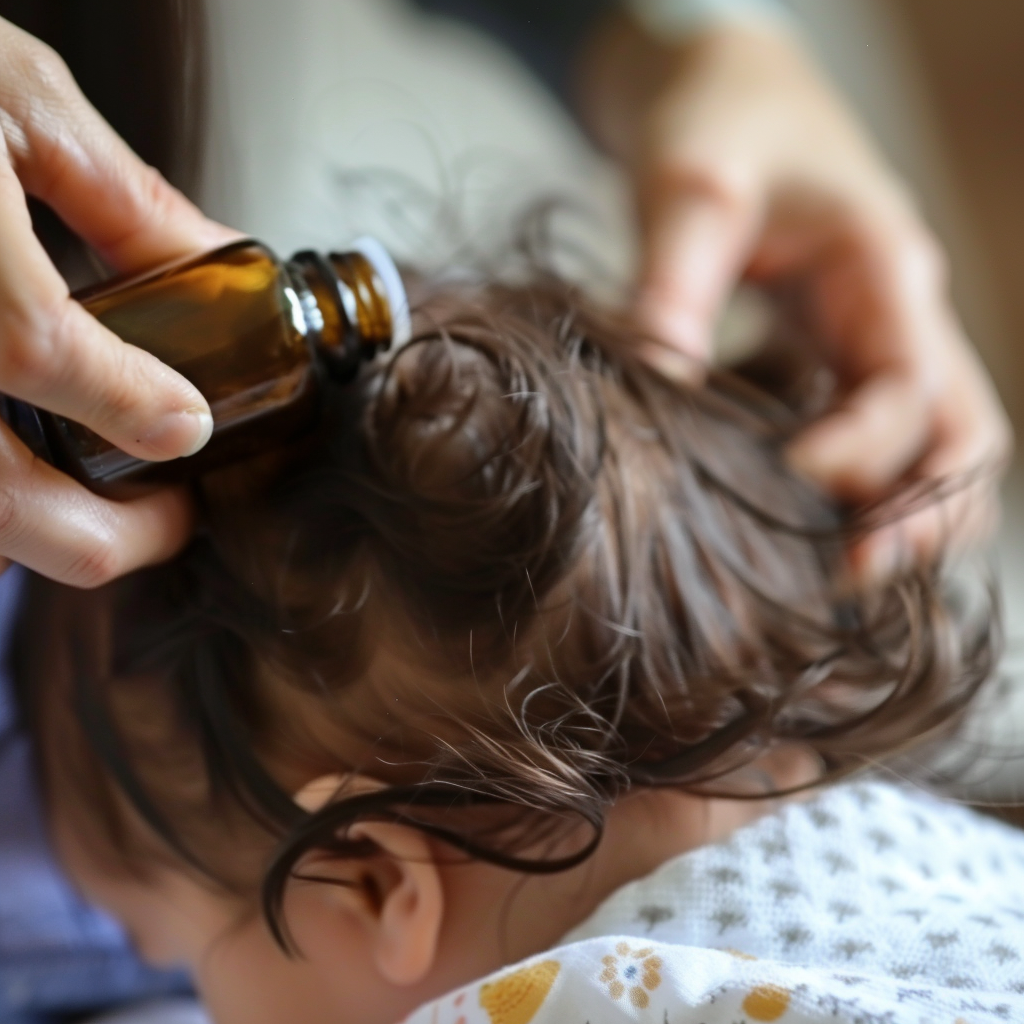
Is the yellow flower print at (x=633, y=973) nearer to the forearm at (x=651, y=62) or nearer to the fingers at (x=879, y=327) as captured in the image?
the fingers at (x=879, y=327)

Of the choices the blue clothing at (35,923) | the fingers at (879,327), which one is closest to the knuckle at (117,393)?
the blue clothing at (35,923)

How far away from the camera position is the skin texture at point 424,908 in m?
0.50

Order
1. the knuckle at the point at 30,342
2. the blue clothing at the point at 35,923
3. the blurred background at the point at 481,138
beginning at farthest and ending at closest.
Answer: the blurred background at the point at 481,138
the blue clothing at the point at 35,923
the knuckle at the point at 30,342

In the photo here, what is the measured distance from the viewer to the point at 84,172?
17.2 inches

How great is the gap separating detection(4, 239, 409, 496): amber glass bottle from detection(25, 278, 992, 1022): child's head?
55 millimetres

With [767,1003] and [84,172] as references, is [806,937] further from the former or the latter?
[84,172]

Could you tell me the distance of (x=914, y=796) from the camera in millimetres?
604

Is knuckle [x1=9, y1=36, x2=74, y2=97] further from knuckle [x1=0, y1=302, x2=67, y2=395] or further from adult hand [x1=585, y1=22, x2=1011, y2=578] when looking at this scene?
adult hand [x1=585, y1=22, x2=1011, y2=578]

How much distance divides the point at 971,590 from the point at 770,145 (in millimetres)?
402

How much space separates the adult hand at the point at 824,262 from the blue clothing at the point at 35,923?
49cm

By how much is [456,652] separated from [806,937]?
0.19 metres


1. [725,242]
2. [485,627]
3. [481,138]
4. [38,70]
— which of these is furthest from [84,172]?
[481,138]

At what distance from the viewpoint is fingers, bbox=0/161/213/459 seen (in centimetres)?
33

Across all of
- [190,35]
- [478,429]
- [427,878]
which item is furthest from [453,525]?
[190,35]
